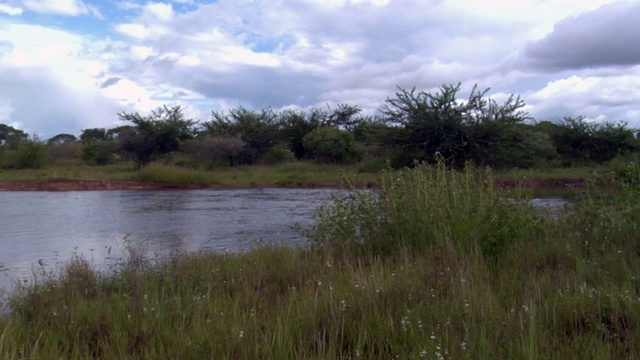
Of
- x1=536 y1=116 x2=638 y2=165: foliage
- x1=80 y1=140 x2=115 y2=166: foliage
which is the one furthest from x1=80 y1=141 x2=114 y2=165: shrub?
x1=536 y1=116 x2=638 y2=165: foliage

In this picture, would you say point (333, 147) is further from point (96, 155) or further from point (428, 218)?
point (428, 218)

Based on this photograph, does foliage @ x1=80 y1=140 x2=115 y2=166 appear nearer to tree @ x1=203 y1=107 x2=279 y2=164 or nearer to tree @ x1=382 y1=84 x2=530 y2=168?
tree @ x1=203 y1=107 x2=279 y2=164

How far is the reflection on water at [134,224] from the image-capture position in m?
11.5

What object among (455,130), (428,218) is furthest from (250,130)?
(428,218)

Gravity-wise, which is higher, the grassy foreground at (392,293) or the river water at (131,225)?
the grassy foreground at (392,293)

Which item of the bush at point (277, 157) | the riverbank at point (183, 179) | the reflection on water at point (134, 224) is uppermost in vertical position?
the bush at point (277, 157)

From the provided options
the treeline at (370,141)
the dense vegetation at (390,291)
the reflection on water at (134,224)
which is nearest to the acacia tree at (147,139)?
the treeline at (370,141)

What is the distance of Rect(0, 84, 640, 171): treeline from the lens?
30.5 m

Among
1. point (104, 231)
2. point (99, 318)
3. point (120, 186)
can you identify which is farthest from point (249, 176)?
point (99, 318)

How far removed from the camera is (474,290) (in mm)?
5398

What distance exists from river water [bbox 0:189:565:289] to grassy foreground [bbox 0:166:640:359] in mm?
1600

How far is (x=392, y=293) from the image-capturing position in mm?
5461

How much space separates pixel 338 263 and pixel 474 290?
87.2 inches

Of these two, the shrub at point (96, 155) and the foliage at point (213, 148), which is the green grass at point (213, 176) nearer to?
the foliage at point (213, 148)
